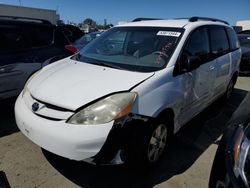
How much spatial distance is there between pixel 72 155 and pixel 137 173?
86 cm

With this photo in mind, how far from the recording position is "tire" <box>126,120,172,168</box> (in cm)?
273

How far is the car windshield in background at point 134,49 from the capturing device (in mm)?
3328

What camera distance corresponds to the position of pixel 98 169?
3215 mm

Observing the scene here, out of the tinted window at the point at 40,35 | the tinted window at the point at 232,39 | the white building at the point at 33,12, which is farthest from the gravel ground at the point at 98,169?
the white building at the point at 33,12

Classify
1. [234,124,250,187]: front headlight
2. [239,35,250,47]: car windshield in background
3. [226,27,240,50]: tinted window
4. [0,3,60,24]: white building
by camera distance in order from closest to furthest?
[234,124,250,187]: front headlight → [226,27,240,50]: tinted window → [239,35,250,47]: car windshield in background → [0,3,60,24]: white building

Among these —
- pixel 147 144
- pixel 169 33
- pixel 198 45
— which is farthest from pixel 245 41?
pixel 147 144

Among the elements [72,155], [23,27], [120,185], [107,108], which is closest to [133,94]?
[107,108]

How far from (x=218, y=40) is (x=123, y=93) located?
2.74 m

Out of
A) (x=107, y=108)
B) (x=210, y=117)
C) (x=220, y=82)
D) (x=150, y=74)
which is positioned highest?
(x=150, y=74)

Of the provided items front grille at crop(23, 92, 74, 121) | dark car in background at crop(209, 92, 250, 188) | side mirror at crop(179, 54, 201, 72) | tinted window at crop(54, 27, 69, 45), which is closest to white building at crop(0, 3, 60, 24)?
tinted window at crop(54, 27, 69, 45)

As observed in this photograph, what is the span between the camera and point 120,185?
295 cm

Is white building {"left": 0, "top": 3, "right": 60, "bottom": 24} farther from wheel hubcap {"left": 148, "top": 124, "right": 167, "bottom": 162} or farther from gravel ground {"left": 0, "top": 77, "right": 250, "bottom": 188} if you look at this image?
wheel hubcap {"left": 148, "top": 124, "right": 167, "bottom": 162}

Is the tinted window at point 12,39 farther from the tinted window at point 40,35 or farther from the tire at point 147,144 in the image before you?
the tire at point 147,144

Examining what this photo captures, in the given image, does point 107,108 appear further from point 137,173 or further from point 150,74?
point 137,173
